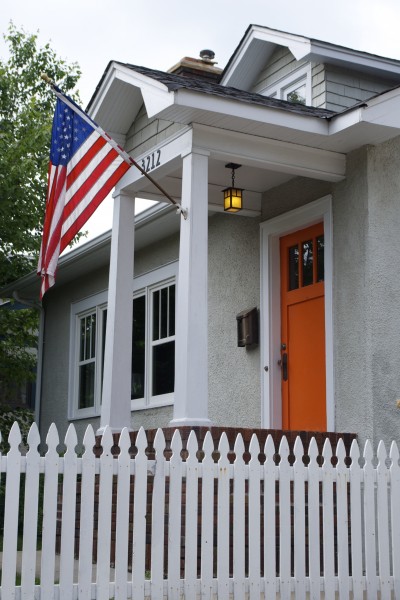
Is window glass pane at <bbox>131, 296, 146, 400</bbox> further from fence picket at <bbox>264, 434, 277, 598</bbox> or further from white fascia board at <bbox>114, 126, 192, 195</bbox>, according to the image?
fence picket at <bbox>264, 434, 277, 598</bbox>

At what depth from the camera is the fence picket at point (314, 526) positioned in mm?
6629

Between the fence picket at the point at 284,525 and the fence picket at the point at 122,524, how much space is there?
1.15m

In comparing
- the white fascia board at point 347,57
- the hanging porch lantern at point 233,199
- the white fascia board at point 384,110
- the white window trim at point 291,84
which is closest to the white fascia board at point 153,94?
the hanging porch lantern at point 233,199

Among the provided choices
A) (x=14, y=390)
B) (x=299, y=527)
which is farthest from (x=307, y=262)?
(x=14, y=390)

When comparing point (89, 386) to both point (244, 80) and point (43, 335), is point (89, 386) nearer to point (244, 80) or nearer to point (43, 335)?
point (43, 335)

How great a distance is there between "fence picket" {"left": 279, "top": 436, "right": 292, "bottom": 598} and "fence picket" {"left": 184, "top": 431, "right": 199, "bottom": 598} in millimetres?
661

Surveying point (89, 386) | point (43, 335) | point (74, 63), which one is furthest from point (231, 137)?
point (74, 63)

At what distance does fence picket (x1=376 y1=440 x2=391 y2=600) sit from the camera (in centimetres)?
691

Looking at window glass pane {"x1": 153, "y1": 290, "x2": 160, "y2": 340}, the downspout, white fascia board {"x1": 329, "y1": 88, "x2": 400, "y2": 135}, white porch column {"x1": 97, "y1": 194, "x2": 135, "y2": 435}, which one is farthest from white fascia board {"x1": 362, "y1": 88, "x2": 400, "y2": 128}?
the downspout

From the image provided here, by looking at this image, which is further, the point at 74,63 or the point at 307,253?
the point at 74,63

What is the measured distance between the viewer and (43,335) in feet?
52.6

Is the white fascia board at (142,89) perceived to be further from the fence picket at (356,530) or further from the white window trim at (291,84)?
the fence picket at (356,530)

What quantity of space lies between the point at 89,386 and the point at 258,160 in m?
6.81

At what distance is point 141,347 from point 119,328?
143 inches
